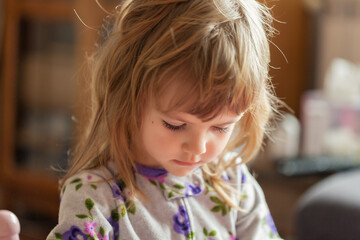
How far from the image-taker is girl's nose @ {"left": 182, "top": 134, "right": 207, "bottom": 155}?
84cm

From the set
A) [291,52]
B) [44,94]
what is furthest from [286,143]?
[44,94]

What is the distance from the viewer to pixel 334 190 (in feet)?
5.68

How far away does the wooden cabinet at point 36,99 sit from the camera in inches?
110

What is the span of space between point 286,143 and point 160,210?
1.62 meters

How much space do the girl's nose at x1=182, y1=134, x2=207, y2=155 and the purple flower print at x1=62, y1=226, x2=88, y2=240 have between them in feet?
0.63

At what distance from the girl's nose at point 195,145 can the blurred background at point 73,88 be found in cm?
165

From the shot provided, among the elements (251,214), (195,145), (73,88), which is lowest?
(73,88)

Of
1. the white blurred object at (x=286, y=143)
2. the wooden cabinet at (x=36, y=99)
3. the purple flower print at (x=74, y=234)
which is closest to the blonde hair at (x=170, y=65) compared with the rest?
the purple flower print at (x=74, y=234)

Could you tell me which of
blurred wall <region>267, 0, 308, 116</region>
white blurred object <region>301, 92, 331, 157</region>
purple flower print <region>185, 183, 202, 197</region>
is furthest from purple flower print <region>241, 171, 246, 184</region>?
blurred wall <region>267, 0, 308, 116</region>

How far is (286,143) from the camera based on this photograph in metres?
2.51

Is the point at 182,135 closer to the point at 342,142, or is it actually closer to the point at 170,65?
the point at 170,65

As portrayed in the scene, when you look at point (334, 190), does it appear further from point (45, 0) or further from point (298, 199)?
point (45, 0)

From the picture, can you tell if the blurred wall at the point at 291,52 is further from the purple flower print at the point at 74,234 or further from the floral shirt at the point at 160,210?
the purple flower print at the point at 74,234

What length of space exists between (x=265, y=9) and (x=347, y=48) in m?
1.97
